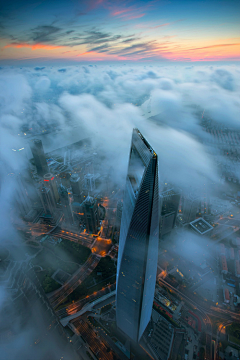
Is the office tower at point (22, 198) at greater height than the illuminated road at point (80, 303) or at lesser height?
greater

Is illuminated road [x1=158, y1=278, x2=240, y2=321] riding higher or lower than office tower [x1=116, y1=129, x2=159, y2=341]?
lower

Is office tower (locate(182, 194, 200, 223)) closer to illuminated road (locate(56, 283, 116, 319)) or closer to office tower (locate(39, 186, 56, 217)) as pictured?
illuminated road (locate(56, 283, 116, 319))

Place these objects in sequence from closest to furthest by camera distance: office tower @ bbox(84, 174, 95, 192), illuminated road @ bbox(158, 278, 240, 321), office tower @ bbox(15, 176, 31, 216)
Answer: illuminated road @ bbox(158, 278, 240, 321) → office tower @ bbox(15, 176, 31, 216) → office tower @ bbox(84, 174, 95, 192)

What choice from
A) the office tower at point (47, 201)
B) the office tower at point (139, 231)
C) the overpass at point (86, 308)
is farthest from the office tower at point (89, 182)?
the office tower at point (139, 231)

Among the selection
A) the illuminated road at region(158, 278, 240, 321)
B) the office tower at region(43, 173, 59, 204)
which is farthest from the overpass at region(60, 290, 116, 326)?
the office tower at region(43, 173, 59, 204)

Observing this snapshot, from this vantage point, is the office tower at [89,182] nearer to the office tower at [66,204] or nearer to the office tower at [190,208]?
the office tower at [66,204]
